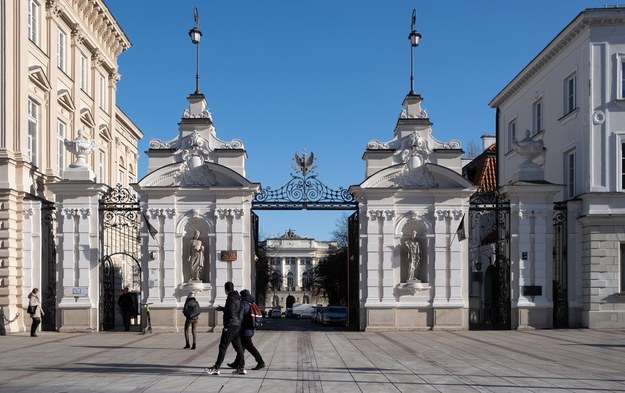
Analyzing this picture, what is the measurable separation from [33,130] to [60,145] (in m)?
4.11

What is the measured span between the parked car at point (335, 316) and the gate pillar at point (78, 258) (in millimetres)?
21309

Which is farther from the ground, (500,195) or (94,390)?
(500,195)

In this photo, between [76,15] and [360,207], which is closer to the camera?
[360,207]

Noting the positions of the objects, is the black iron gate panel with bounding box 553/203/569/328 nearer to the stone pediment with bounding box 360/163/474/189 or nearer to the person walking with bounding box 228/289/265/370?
the stone pediment with bounding box 360/163/474/189

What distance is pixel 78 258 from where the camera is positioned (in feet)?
96.2

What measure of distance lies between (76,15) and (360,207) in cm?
1812

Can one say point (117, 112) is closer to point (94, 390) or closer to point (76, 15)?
point (76, 15)

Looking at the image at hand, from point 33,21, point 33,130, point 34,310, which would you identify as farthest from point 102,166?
point 34,310

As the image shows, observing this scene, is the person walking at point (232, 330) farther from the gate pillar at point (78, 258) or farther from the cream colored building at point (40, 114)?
the cream colored building at point (40, 114)

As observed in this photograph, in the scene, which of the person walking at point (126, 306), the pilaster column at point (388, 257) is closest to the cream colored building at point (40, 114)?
the person walking at point (126, 306)

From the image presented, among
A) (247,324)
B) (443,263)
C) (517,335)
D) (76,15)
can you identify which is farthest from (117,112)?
(247,324)

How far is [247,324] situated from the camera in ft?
58.9

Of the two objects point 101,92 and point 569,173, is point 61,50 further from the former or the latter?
point 569,173

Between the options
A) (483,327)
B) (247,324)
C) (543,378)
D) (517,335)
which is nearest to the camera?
(543,378)
